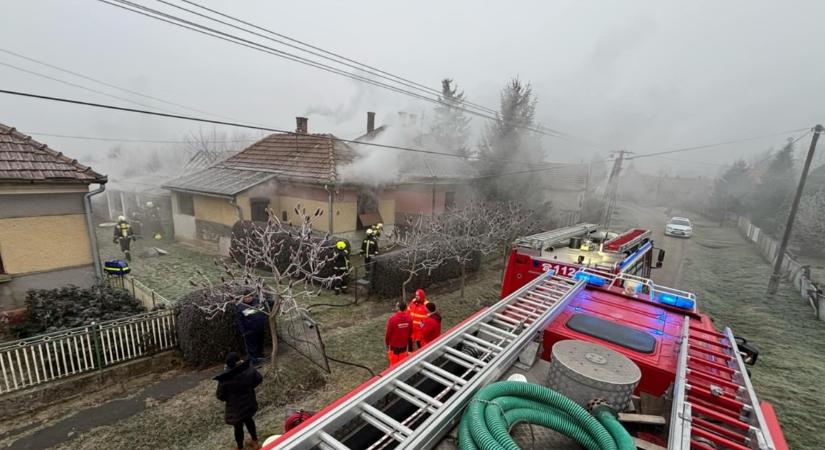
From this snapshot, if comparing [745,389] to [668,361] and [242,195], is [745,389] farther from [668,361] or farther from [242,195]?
[242,195]

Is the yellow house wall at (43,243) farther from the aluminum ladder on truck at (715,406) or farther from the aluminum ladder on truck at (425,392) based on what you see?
the aluminum ladder on truck at (715,406)

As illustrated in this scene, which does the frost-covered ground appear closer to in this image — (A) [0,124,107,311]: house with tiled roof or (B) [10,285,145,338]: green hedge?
(B) [10,285,145,338]: green hedge

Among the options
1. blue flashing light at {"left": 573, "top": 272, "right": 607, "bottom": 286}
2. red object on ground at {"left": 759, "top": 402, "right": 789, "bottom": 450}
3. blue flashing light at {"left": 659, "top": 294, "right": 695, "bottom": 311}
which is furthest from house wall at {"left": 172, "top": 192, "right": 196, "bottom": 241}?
red object on ground at {"left": 759, "top": 402, "right": 789, "bottom": 450}

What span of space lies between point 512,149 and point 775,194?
78.5 ft

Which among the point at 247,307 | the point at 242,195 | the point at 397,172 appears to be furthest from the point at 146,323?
the point at 397,172

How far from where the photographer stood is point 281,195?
50.5 ft

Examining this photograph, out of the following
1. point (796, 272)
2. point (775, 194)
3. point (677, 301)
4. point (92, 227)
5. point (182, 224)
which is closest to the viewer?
point (677, 301)

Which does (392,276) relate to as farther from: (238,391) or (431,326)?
(238,391)

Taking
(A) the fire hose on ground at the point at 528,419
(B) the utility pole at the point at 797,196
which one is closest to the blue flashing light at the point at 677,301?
(A) the fire hose on ground at the point at 528,419

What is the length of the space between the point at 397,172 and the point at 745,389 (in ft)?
46.1

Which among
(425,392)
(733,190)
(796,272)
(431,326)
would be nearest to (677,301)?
(431,326)

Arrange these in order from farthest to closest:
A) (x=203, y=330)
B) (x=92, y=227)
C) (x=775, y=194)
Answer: (x=775, y=194), (x=92, y=227), (x=203, y=330)

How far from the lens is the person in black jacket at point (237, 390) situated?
4109 millimetres

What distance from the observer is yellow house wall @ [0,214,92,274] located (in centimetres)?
663
